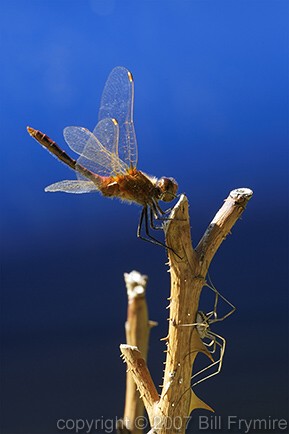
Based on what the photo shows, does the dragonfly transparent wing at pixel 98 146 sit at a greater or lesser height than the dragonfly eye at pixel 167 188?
greater

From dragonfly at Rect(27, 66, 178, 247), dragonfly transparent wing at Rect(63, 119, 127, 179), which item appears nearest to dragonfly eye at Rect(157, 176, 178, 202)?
dragonfly at Rect(27, 66, 178, 247)

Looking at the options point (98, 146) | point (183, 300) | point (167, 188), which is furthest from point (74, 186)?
point (183, 300)

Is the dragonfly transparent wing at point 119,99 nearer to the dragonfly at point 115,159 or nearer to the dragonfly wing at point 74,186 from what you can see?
the dragonfly at point 115,159

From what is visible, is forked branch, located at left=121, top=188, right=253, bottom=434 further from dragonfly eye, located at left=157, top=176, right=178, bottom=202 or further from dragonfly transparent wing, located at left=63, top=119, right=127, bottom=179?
dragonfly transparent wing, located at left=63, top=119, right=127, bottom=179

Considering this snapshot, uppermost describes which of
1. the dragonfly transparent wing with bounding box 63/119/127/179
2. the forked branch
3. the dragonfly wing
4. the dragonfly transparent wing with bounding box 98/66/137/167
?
the dragonfly transparent wing with bounding box 98/66/137/167

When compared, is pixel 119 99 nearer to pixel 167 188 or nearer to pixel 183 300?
pixel 167 188

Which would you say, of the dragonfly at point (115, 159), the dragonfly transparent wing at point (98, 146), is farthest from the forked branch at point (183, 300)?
the dragonfly transparent wing at point (98, 146)

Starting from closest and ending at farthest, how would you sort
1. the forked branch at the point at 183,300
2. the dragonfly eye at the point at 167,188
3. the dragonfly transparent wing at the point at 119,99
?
the forked branch at the point at 183,300 → the dragonfly eye at the point at 167,188 → the dragonfly transparent wing at the point at 119,99
